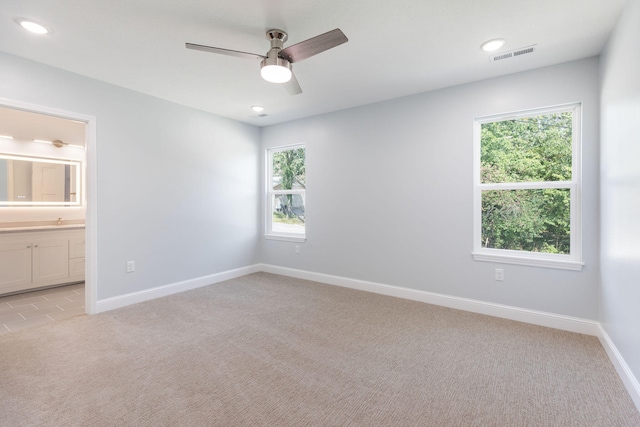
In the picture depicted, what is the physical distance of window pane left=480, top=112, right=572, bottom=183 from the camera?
2.97 meters

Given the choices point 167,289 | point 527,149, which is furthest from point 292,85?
point 167,289

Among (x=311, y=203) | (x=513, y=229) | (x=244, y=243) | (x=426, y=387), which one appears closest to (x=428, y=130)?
(x=513, y=229)

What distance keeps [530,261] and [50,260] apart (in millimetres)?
5958

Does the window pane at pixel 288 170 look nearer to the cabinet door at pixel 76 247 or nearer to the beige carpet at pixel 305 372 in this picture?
the beige carpet at pixel 305 372

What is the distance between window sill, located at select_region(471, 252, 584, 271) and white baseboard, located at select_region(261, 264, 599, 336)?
0.47 m

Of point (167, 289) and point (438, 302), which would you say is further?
point (167, 289)

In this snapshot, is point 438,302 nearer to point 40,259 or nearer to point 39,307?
point 39,307

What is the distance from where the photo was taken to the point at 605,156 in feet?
8.21

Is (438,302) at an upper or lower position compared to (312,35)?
lower

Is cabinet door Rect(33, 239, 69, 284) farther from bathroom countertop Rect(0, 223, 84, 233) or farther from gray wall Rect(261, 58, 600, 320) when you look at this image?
gray wall Rect(261, 58, 600, 320)

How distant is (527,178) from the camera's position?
312cm

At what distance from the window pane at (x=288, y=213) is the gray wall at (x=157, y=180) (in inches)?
16.2

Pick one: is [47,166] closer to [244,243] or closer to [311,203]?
[244,243]

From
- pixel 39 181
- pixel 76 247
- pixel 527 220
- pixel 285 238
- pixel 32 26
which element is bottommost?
pixel 76 247
